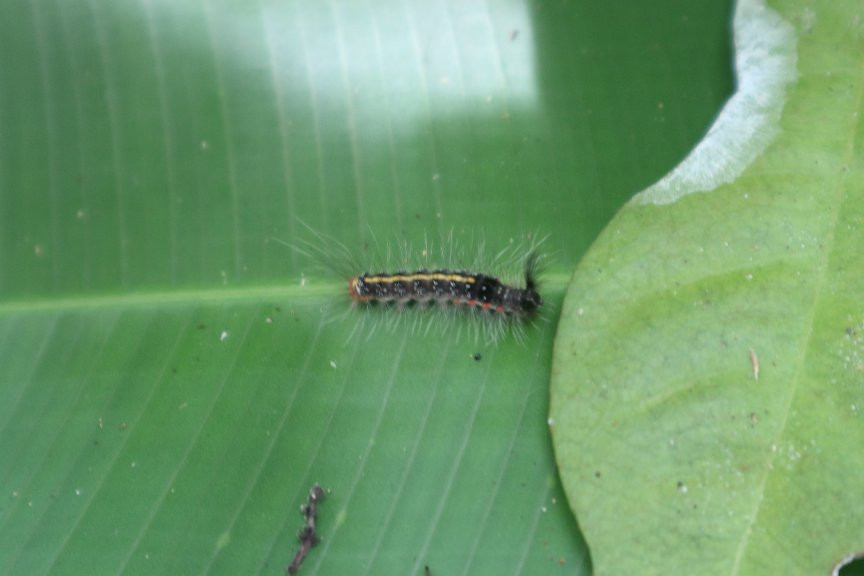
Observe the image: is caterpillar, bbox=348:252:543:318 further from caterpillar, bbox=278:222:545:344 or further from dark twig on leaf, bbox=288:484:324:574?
dark twig on leaf, bbox=288:484:324:574

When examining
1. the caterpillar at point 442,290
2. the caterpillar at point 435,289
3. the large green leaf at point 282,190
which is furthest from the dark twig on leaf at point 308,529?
the caterpillar at point 435,289

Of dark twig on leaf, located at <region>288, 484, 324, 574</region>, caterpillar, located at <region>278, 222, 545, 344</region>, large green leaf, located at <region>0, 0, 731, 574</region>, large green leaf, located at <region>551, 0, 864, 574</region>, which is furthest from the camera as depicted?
caterpillar, located at <region>278, 222, 545, 344</region>

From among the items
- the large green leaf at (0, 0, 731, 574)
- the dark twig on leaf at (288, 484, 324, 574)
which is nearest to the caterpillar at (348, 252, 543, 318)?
the large green leaf at (0, 0, 731, 574)

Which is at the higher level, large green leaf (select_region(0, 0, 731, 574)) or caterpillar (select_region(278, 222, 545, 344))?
large green leaf (select_region(0, 0, 731, 574))

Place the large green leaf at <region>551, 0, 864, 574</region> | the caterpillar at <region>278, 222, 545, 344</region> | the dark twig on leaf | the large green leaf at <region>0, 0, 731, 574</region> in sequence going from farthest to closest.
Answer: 1. the caterpillar at <region>278, 222, 545, 344</region>
2. the large green leaf at <region>0, 0, 731, 574</region>
3. the dark twig on leaf
4. the large green leaf at <region>551, 0, 864, 574</region>

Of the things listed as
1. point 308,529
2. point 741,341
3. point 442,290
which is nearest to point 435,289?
point 442,290

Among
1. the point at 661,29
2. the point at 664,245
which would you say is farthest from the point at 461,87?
the point at 664,245

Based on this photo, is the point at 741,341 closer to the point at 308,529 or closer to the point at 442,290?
the point at 442,290

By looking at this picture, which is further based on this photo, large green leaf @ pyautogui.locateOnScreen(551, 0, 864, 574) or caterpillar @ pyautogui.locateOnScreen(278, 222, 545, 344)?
caterpillar @ pyautogui.locateOnScreen(278, 222, 545, 344)
